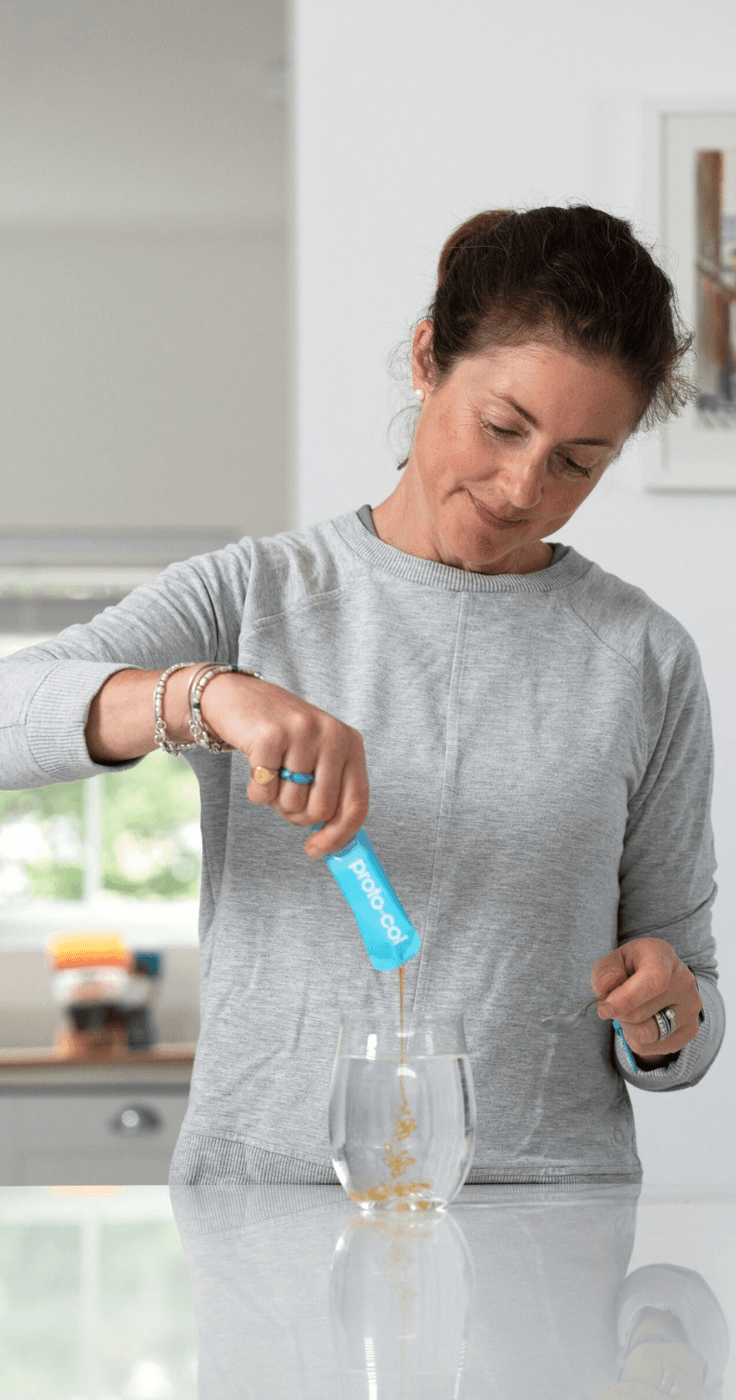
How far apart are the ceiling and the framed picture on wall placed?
1.35 metres

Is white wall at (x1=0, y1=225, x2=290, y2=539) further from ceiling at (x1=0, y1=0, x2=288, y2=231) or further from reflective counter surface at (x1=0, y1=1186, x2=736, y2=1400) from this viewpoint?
reflective counter surface at (x1=0, y1=1186, x2=736, y2=1400)

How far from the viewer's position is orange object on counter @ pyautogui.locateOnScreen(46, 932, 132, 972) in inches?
135

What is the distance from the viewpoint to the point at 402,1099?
2.56 feet

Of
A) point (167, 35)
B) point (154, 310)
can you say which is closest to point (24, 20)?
point (167, 35)

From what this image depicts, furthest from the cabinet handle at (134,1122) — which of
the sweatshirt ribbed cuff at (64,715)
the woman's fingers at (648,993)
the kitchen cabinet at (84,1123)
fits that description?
the sweatshirt ribbed cuff at (64,715)

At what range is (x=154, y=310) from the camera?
3975 mm

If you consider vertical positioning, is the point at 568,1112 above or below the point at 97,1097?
above

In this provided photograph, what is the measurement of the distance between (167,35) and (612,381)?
225 centimetres

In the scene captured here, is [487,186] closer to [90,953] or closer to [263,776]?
[263,776]

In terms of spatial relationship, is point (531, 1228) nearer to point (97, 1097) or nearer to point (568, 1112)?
point (568, 1112)

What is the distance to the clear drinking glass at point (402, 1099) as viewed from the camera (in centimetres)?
78

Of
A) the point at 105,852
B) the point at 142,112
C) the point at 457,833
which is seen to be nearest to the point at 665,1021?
the point at 457,833

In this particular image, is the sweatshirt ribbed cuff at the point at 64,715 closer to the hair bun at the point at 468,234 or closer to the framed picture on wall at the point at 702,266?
the hair bun at the point at 468,234

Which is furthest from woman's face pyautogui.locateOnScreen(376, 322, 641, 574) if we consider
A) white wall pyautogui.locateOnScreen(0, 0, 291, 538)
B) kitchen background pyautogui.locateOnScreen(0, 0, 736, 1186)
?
white wall pyautogui.locateOnScreen(0, 0, 291, 538)
